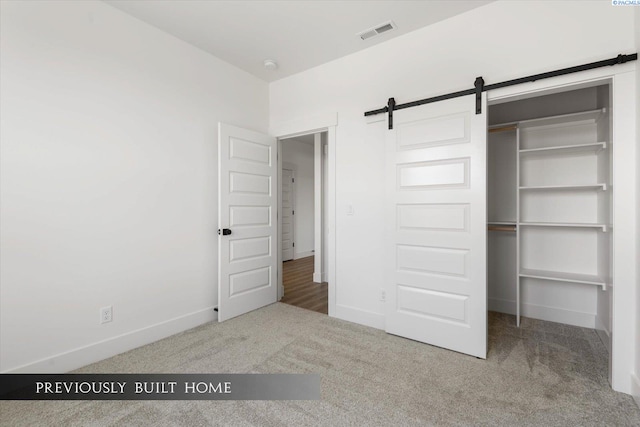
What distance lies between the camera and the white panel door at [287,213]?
679cm

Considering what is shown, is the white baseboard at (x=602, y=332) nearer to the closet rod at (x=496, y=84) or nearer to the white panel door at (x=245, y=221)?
the closet rod at (x=496, y=84)

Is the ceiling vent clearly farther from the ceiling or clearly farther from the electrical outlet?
the electrical outlet

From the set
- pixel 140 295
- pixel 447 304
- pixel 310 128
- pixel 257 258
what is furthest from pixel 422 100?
pixel 140 295

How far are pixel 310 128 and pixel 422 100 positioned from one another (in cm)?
132

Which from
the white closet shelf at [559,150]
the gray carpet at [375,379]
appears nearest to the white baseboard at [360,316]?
the gray carpet at [375,379]

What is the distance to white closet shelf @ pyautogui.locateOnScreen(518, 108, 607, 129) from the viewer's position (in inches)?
108

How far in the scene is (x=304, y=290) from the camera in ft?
14.4

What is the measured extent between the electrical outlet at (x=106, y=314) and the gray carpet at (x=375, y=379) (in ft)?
1.03

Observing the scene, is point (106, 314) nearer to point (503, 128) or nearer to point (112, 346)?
point (112, 346)

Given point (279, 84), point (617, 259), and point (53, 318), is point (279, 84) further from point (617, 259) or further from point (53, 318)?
point (617, 259)

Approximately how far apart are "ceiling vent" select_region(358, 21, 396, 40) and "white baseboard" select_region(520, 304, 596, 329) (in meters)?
3.23

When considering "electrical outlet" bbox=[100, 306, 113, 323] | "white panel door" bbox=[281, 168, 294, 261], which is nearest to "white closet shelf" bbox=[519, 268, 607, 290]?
"electrical outlet" bbox=[100, 306, 113, 323]

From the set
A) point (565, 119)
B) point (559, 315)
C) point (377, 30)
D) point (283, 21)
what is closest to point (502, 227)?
point (559, 315)

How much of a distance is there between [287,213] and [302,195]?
698 millimetres
